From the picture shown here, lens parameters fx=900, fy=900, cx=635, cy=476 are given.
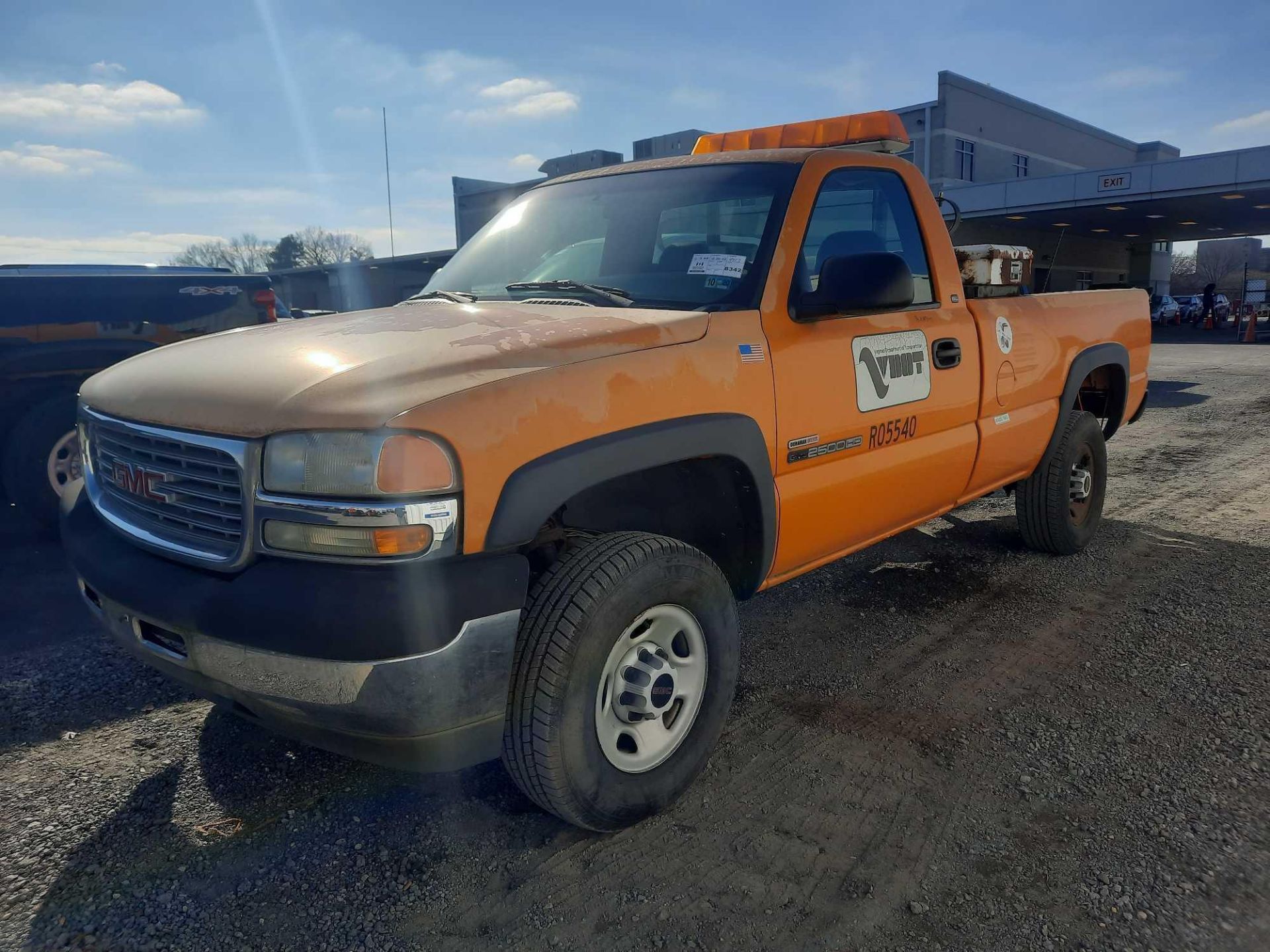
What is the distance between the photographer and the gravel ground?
2.20 metres

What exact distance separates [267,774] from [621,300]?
75.3 inches

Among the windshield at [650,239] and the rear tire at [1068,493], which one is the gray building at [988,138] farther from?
the windshield at [650,239]

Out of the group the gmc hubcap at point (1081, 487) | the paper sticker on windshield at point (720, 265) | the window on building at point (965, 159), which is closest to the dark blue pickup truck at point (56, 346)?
the paper sticker on windshield at point (720, 265)

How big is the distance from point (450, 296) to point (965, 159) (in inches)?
1673

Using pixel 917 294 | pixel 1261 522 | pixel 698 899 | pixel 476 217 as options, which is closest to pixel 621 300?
pixel 917 294

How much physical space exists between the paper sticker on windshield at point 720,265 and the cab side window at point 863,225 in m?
0.22

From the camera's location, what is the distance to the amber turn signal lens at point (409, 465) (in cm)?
204

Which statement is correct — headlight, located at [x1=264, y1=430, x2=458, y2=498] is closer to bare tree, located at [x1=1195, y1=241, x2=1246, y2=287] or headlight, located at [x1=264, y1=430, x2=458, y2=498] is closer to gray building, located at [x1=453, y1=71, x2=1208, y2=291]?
gray building, located at [x1=453, y1=71, x2=1208, y2=291]

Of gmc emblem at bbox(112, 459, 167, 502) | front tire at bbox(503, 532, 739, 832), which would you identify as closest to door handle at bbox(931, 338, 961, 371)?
front tire at bbox(503, 532, 739, 832)

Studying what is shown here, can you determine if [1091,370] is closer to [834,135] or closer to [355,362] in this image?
[834,135]

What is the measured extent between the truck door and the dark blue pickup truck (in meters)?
4.52

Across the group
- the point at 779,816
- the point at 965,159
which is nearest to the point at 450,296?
the point at 779,816

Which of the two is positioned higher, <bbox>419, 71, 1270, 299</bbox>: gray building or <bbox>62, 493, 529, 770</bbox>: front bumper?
<bbox>419, 71, 1270, 299</bbox>: gray building

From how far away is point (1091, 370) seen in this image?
16.5 ft
